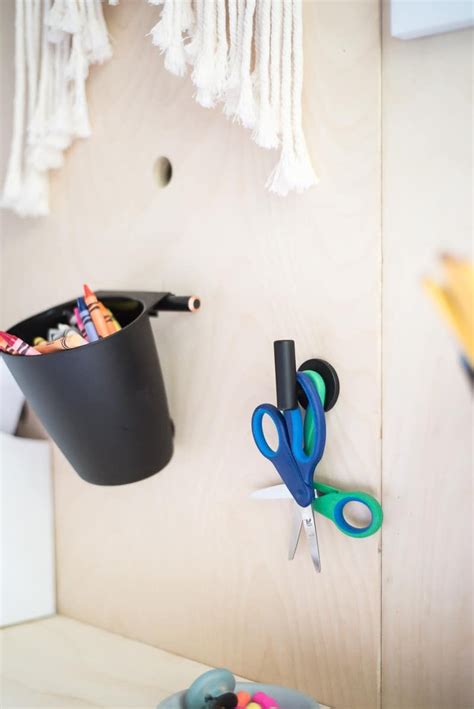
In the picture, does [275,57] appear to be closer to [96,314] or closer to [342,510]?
[96,314]

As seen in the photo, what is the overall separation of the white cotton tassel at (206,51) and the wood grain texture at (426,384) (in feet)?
0.50

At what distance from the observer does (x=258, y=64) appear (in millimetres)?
625

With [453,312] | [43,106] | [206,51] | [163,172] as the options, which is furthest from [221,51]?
[453,312]

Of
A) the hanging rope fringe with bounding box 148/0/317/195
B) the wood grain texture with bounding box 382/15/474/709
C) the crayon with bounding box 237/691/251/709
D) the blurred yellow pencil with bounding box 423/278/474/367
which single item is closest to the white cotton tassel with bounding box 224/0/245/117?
the hanging rope fringe with bounding box 148/0/317/195

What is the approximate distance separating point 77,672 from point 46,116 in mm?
612

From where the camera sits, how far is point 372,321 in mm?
618

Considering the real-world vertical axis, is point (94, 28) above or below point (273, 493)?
above

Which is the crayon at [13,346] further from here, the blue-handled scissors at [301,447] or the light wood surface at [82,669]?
the light wood surface at [82,669]

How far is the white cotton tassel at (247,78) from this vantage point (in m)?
0.62

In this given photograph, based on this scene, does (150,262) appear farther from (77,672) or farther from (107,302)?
(77,672)

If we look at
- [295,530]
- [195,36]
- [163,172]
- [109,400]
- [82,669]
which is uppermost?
[195,36]

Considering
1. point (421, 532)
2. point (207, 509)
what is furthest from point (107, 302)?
point (421, 532)

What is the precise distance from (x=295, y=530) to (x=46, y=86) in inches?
22.1

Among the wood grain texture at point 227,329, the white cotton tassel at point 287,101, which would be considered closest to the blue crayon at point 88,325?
the wood grain texture at point 227,329
